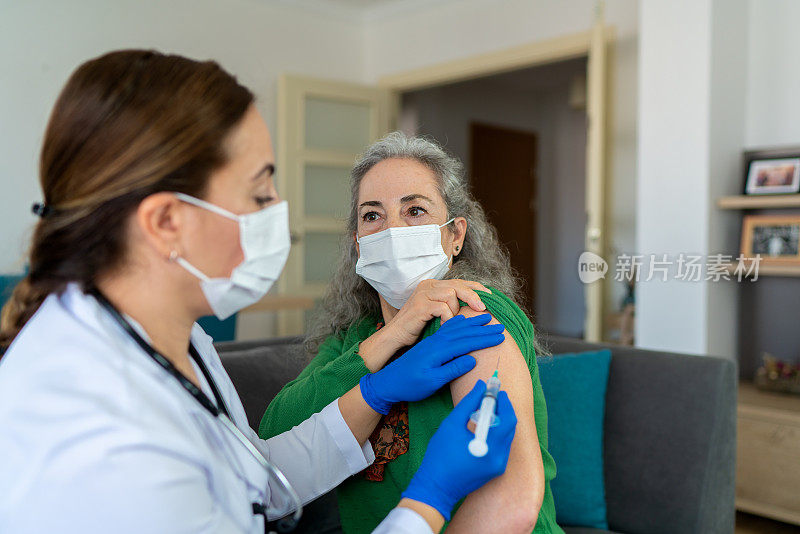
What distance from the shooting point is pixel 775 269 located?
2.71 m

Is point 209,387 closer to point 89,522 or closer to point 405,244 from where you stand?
point 89,522

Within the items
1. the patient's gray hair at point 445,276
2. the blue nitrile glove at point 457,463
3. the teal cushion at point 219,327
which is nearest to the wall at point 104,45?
the teal cushion at point 219,327

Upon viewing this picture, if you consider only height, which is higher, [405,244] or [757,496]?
[405,244]

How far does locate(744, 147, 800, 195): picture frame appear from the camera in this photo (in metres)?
2.81

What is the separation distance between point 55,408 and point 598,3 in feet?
12.1

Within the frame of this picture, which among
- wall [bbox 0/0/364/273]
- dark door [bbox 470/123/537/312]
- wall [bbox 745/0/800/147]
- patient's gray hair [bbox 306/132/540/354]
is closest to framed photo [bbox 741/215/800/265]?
wall [bbox 745/0/800/147]

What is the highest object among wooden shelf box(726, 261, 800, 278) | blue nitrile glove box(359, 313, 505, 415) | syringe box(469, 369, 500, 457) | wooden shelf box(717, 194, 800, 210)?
wooden shelf box(717, 194, 800, 210)

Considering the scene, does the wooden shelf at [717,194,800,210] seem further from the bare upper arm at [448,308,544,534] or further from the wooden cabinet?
the bare upper arm at [448,308,544,534]

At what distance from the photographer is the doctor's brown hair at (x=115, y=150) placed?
0.73 m

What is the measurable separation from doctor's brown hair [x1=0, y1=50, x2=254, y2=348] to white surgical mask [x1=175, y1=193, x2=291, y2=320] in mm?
65

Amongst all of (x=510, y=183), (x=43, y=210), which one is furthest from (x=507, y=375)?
(x=510, y=183)

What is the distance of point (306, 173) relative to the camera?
4.49 m

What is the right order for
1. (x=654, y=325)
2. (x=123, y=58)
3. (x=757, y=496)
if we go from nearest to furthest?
(x=123, y=58)
(x=757, y=496)
(x=654, y=325)

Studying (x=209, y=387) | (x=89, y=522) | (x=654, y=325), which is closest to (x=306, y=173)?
(x=654, y=325)
